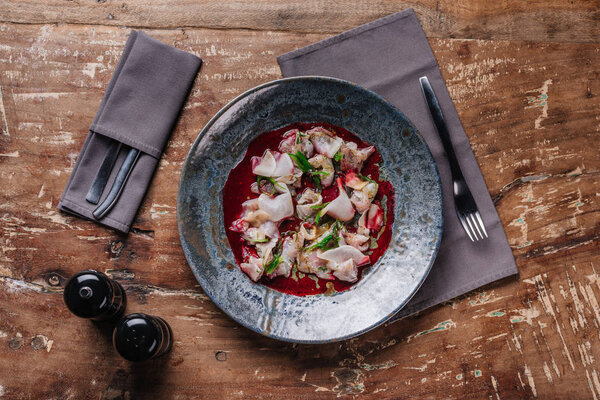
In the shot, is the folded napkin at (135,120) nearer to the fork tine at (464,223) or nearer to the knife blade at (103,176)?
the knife blade at (103,176)

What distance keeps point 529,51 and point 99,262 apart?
132cm

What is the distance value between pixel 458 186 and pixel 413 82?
1.01ft

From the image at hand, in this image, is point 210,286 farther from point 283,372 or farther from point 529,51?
point 529,51

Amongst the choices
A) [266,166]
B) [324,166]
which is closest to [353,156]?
[324,166]

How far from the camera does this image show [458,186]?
3.77 feet

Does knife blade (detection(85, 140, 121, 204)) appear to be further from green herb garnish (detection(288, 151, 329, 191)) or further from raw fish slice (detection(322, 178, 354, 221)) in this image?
raw fish slice (detection(322, 178, 354, 221))

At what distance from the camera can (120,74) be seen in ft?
3.78

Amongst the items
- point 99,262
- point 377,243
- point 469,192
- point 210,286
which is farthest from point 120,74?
point 469,192

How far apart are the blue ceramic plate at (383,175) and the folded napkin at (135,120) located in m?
0.15

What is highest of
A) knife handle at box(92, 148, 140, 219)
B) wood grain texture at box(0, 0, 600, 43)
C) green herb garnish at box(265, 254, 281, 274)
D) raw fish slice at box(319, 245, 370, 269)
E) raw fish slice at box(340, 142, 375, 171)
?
wood grain texture at box(0, 0, 600, 43)

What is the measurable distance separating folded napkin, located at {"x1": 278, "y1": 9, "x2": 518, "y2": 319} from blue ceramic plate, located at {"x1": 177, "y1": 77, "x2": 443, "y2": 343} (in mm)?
88

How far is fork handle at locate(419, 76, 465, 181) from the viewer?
1.15 m

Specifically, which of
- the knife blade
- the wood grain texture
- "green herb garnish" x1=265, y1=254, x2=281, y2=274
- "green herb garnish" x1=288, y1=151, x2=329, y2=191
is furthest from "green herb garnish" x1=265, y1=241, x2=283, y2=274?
the wood grain texture

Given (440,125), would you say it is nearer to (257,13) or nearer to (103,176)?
(257,13)
